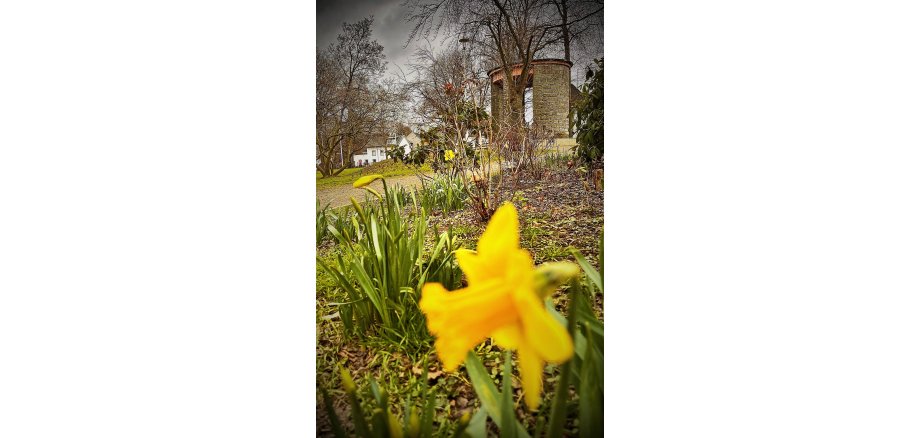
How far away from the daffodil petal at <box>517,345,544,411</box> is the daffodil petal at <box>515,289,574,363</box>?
0.15 feet

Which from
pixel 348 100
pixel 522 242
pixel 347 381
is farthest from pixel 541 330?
pixel 348 100

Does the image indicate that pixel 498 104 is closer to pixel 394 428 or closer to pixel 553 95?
pixel 553 95

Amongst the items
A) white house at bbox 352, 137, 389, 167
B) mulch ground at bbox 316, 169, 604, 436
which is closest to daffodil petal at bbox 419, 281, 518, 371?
mulch ground at bbox 316, 169, 604, 436

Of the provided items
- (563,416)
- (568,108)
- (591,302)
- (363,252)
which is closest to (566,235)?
(591,302)

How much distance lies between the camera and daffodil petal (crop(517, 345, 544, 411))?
1478mm

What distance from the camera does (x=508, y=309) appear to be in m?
1.44

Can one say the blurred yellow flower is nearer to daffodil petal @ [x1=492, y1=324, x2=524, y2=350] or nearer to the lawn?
the lawn

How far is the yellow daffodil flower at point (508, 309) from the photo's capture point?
1.40 meters

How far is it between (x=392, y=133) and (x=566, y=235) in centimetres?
75

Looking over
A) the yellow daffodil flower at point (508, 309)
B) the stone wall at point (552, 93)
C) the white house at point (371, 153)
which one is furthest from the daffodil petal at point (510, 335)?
the white house at point (371, 153)

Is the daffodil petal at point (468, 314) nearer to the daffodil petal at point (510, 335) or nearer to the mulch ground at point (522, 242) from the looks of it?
the daffodil petal at point (510, 335)

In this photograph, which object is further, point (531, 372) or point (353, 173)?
point (353, 173)

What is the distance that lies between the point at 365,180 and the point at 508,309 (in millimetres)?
940

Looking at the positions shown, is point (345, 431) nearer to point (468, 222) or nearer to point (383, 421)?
point (383, 421)
